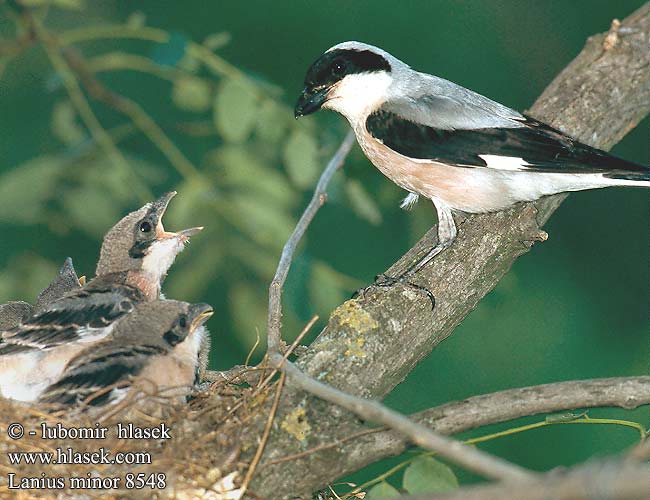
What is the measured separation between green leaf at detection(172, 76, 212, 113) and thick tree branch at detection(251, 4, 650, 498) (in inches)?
52.1

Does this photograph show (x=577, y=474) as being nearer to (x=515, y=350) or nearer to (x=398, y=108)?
(x=398, y=108)

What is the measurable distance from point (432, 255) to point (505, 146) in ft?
1.70

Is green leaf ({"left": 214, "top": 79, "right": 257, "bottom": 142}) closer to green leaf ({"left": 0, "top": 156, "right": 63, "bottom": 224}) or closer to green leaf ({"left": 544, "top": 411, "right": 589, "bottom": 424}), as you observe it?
green leaf ({"left": 0, "top": 156, "right": 63, "bottom": 224})

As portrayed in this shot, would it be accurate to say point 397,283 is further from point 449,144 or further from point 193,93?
point 193,93

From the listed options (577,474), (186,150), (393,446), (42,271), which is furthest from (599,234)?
(577,474)

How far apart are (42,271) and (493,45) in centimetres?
430

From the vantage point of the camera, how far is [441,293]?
133 inches

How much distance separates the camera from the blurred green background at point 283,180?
4273mm

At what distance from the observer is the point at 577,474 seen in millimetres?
1713

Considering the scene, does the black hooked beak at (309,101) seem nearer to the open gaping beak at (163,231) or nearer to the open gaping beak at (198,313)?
the open gaping beak at (163,231)

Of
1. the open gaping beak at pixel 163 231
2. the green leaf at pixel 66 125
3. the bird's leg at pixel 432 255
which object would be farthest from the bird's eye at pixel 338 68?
the green leaf at pixel 66 125

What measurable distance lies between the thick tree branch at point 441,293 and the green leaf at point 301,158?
0.66 metres

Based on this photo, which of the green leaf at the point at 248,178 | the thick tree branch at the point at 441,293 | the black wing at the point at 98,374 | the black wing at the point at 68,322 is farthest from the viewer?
the green leaf at the point at 248,178

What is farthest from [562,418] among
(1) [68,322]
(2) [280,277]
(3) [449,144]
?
(1) [68,322]
